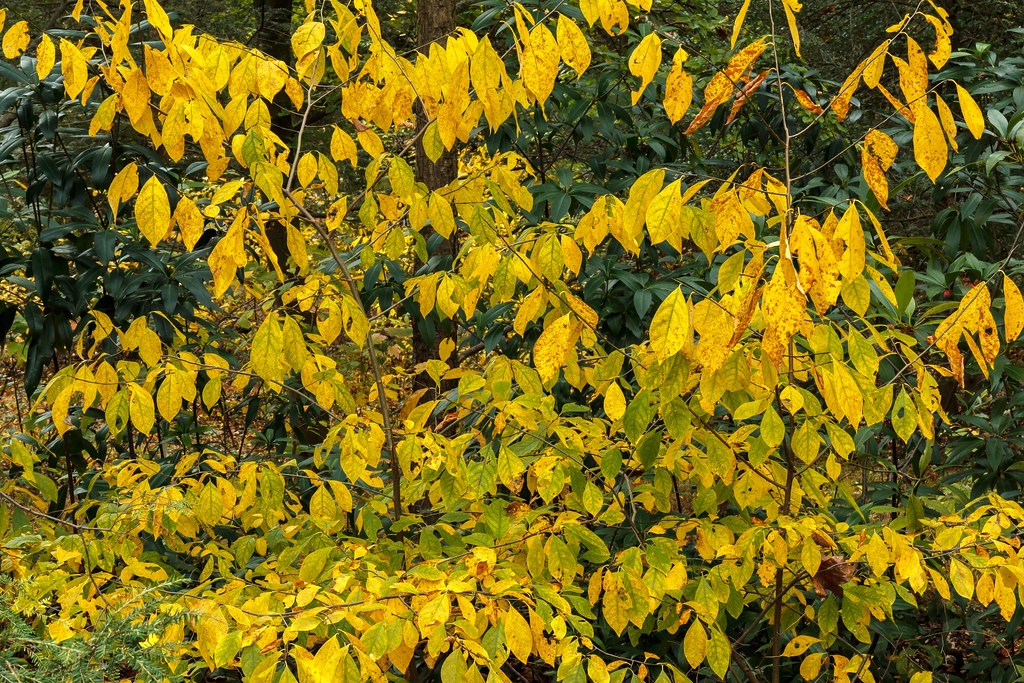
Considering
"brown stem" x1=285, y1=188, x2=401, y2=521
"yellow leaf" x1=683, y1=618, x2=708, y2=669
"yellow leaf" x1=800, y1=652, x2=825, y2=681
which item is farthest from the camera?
"yellow leaf" x1=800, y1=652, x2=825, y2=681

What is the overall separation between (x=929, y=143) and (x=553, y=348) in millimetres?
650

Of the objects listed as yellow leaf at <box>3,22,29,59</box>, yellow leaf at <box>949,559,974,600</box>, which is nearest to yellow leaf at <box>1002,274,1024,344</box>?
yellow leaf at <box>949,559,974,600</box>

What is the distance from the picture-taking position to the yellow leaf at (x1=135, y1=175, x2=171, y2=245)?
54.3 inches

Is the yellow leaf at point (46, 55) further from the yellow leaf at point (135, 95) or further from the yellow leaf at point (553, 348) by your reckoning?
the yellow leaf at point (553, 348)

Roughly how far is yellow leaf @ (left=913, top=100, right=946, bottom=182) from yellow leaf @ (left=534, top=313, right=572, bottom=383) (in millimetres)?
595

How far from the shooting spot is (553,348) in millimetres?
1344

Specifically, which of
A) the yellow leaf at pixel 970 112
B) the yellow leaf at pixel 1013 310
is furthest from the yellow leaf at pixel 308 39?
the yellow leaf at pixel 1013 310

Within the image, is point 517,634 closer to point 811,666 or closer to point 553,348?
point 553,348

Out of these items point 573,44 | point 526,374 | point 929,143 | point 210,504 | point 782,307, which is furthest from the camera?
point 210,504

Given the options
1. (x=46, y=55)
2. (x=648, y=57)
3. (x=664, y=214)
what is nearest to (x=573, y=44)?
(x=648, y=57)

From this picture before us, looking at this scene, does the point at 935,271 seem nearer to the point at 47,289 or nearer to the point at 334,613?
the point at 334,613

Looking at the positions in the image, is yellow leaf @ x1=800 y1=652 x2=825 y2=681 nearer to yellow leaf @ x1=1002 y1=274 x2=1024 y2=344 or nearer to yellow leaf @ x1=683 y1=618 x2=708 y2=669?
yellow leaf @ x1=683 y1=618 x2=708 y2=669

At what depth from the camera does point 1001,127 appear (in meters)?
2.33

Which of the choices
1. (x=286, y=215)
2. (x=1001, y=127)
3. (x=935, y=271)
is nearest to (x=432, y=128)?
(x=286, y=215)
